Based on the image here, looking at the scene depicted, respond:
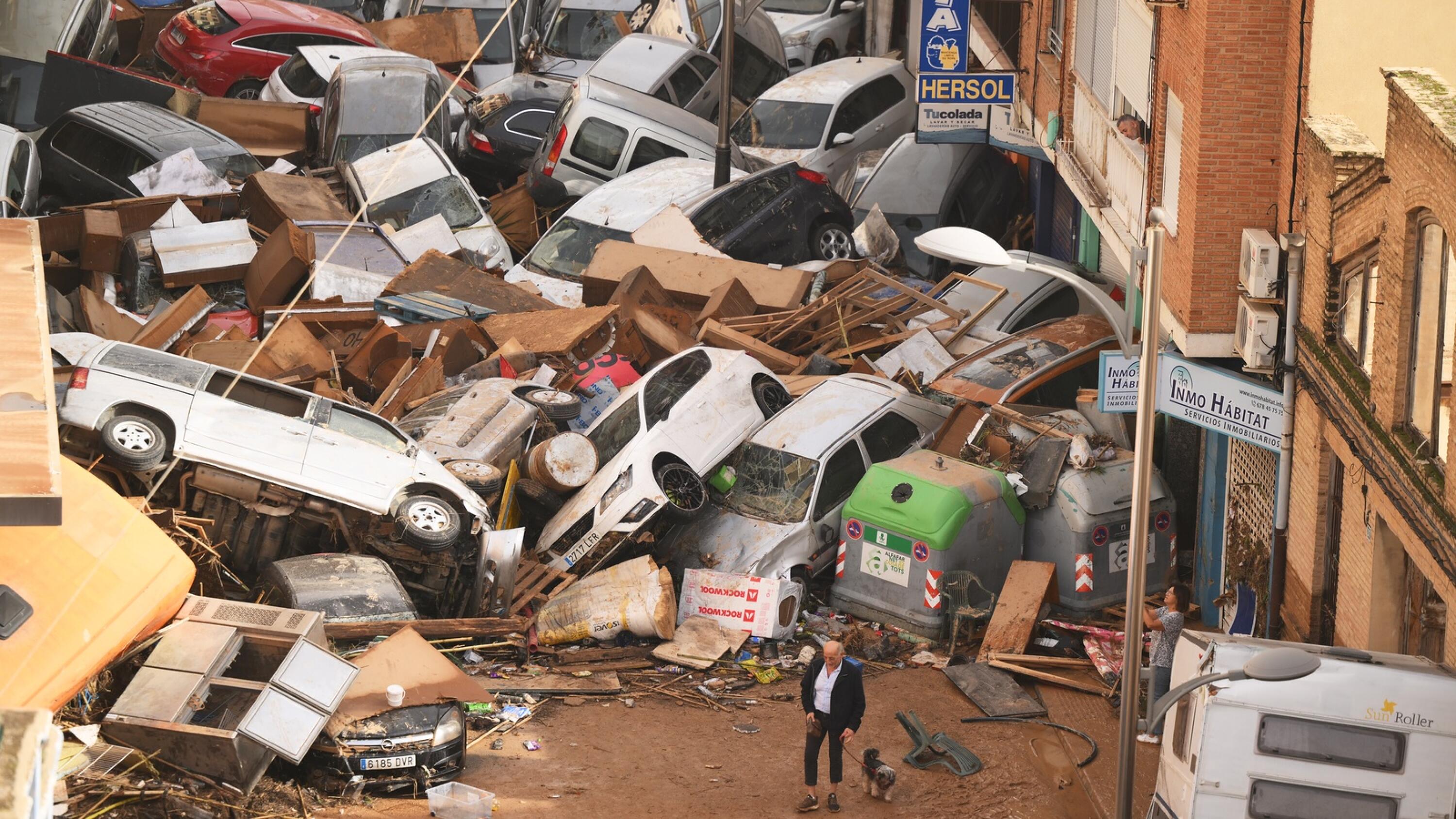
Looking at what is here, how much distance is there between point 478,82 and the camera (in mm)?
30438

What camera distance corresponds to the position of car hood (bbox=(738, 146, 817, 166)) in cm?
2558

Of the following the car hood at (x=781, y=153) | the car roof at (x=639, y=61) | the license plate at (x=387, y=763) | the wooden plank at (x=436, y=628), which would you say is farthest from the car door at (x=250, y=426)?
the car roof at (x=639, y=61)

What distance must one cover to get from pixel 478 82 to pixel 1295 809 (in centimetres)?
2374

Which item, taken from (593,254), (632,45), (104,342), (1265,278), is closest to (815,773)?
(1265,278)

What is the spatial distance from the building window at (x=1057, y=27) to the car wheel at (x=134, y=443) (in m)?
11.1

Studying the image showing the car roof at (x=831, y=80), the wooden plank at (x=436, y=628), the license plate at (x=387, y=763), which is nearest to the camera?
the license plate at (x=387, y=763)

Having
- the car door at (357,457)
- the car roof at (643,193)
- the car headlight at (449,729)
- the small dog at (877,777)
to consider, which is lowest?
the small dog at (877,777)

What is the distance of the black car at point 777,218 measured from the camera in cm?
2183

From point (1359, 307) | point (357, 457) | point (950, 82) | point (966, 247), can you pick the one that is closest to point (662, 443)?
point (357, 457)

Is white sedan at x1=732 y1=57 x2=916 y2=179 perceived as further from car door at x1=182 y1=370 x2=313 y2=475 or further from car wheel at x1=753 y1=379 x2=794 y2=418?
car door at x1=182 y1=370 x2=313 y2=475

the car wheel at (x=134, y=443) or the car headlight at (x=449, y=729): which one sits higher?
the car wheel at (x=134, y=443)

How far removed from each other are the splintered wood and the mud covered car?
2379 mm

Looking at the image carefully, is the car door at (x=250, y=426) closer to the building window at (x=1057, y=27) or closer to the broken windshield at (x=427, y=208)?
the broken windshield at (x=427, y=208)

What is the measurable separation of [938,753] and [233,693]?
5046mm
